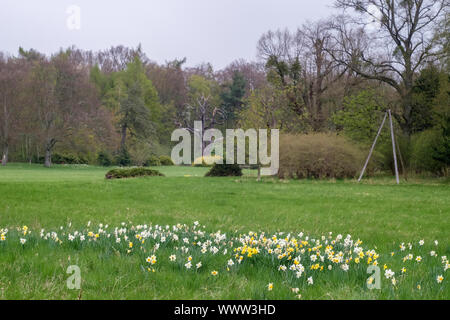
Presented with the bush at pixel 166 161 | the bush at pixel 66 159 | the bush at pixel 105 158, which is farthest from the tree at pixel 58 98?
the bush at pixel 166 161

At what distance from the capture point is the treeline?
2673 cm

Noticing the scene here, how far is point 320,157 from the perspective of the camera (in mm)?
22078

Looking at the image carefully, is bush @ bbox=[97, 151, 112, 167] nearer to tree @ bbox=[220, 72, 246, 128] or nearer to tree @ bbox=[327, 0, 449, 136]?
tree @ bbox=[220, 72, 246, 128]

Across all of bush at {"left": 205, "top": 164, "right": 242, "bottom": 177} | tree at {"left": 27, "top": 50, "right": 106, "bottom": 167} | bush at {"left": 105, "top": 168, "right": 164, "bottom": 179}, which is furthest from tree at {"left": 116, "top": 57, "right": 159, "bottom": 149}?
bush at {"left": 105, "top": 168, "right": 164, "bottom": 179}

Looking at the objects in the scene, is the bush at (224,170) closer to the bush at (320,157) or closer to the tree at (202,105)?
the bush at (320,157)

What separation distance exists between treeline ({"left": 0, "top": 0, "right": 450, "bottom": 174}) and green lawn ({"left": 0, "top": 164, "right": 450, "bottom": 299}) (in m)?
8.81

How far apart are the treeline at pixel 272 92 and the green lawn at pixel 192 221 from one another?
881 centimetres

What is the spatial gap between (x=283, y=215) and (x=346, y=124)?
22966 mm

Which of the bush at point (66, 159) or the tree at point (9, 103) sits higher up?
the tree at point (9, 103)

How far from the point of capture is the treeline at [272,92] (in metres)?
26.7

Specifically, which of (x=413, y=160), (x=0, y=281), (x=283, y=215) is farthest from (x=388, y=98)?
(x=0, y=281)

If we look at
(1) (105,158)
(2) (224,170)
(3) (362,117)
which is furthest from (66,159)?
(3) (362,117)

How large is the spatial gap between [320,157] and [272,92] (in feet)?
30.0
